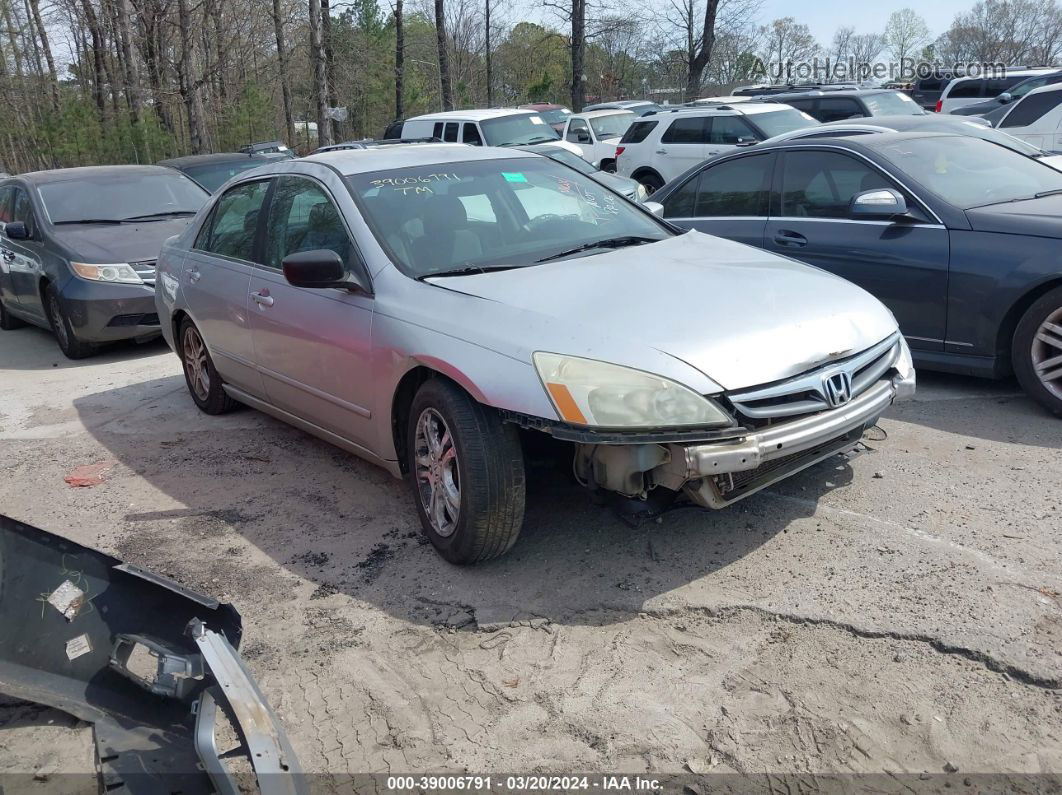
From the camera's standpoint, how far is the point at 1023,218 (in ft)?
18.1

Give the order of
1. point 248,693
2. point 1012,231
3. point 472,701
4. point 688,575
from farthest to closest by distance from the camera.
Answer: point 1012,231 < point 688,575 < point 472,701 < point 248,693

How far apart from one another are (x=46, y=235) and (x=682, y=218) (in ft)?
20.0

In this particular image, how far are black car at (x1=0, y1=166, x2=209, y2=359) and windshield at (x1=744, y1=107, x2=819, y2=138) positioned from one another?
7.84 meters

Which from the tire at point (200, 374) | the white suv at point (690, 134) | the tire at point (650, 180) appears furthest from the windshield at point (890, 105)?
the tire at point (200, 374)

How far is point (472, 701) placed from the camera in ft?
10.5

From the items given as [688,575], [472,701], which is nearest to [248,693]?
[472,701]

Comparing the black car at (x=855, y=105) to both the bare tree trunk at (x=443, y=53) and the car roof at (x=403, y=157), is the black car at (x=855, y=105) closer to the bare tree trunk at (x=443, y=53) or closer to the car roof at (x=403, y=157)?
the car roof at (x=403, y=157)

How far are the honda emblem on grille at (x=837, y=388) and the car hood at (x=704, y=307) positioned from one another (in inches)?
3.1

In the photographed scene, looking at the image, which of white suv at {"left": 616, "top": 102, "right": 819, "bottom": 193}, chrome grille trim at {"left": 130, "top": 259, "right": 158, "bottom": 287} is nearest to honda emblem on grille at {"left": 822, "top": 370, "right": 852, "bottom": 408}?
chrome grille trim at {"left": 130, "top": 259, "right": 158, "bottom": 287}

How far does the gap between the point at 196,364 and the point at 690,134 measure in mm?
10100

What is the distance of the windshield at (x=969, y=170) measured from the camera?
602 cm

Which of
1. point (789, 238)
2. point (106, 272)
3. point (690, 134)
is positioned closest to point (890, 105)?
point (690, 134)

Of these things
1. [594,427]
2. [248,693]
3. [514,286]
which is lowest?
[248,693]

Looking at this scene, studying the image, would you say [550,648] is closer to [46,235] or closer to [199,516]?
[199,516]
